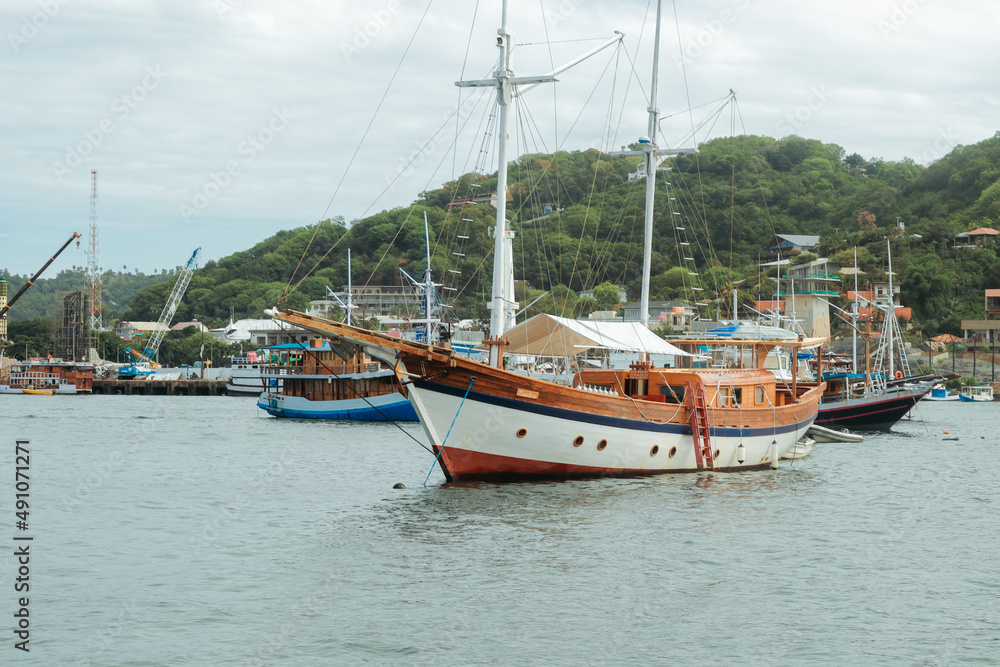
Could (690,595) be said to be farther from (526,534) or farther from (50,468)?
(50,468)

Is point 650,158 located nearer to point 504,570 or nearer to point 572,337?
point 572,337

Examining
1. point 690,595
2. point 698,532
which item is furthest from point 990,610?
point 698,532

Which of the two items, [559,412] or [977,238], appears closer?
[559,412]

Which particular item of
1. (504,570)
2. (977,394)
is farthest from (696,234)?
(504,570)

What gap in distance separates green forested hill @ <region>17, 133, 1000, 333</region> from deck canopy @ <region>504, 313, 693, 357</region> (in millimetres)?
54295

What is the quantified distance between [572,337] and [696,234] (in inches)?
4670

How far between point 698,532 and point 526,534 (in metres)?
3.69

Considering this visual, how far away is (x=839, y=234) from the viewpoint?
138 meters

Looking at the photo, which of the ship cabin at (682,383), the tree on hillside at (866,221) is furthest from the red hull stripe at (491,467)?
the tree on hillside at (866,221)

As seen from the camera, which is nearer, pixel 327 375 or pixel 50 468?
pixel 50 468

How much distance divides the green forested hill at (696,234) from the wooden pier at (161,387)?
63.5ft

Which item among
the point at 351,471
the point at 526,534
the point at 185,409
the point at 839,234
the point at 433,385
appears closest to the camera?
the point at 526,534

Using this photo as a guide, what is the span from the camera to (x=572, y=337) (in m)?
29.5

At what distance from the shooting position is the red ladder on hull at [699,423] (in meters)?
27.5
